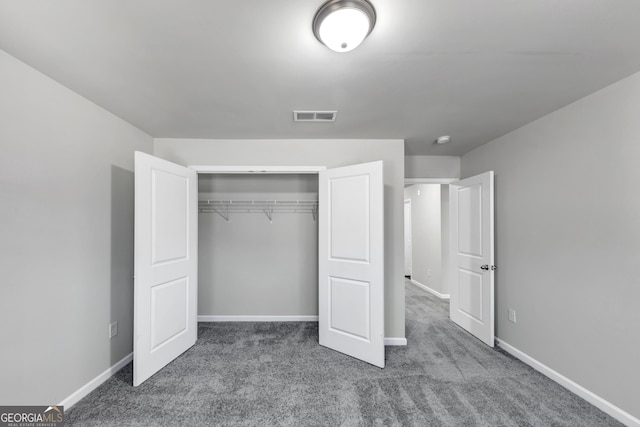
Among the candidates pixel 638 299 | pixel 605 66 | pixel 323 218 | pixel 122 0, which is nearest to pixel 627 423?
pixel 638 299

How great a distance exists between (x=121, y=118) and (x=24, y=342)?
191cm

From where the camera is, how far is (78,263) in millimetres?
2086

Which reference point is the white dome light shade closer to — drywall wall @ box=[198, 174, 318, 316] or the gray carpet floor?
the gray carpet floor

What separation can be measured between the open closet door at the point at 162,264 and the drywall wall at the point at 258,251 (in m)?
0.77

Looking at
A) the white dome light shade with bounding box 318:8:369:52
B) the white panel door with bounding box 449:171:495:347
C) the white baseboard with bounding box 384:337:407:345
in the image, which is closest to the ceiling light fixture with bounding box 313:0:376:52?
the white dome light shade with bounding box 318:8:369:52

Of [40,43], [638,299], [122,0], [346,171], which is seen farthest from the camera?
[346,171]

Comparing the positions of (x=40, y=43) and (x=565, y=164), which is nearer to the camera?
(x=40, y=43)

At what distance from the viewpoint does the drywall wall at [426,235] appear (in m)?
5.35

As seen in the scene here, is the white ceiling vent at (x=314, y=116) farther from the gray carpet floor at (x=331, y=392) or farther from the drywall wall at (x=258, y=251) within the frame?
the gray carpet floor at (x=331, y=392)

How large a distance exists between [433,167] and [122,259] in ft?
12.9

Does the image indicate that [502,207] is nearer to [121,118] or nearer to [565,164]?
[565,164]

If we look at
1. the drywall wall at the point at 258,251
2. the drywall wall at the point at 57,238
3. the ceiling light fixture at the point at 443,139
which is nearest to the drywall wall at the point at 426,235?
the ceiling light fixture at the point at 443,139

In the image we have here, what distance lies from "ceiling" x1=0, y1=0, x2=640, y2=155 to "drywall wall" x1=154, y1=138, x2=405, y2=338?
60cm
